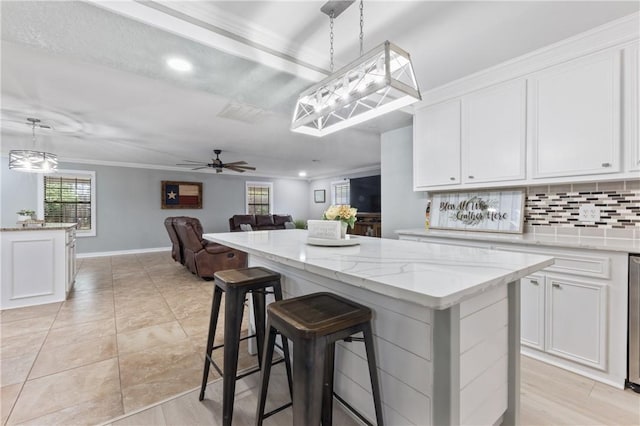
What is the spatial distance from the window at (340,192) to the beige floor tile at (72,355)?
7199mm

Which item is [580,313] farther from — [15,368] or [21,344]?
[21,344]

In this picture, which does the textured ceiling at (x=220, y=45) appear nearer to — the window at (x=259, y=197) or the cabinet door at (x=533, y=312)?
the cabinet door at (x=533, y=312)

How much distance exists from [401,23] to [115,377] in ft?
10.1

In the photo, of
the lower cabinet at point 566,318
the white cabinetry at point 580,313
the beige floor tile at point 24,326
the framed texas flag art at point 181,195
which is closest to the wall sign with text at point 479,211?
the white cabinetry at point 580,313

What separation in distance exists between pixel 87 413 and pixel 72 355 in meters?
0.91

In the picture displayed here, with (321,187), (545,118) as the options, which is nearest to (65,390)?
(545,118)

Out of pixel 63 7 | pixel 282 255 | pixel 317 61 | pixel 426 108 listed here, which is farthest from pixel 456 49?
pixel 63 7

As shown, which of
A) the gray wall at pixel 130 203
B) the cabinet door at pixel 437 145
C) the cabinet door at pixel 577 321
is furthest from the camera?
the gray wall at pixel 130 203

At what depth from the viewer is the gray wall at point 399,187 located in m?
3.44

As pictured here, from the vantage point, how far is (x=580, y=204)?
229cm

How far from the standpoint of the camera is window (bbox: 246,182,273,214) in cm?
926

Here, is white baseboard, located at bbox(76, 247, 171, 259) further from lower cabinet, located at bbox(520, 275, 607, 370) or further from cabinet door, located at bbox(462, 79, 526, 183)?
lower cabinet, located at bbox(520, 275, 607, 370)

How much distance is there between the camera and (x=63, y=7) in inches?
56.6

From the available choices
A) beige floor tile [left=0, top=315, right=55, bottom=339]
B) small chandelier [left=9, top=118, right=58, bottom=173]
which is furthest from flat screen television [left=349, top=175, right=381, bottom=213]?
beige floor tile [left=0, top=315, right=55, bottom=339]
